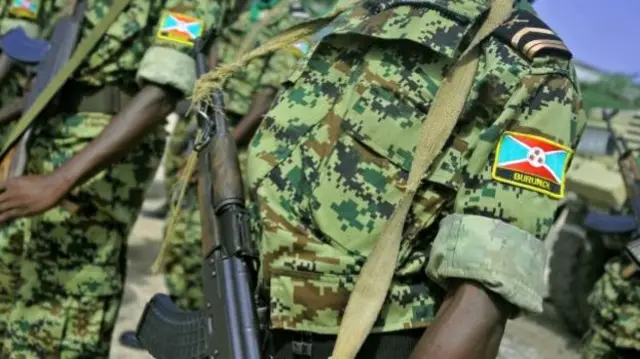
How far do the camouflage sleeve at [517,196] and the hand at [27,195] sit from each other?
4.25ft

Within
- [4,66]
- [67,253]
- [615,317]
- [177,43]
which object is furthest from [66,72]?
[615,317]

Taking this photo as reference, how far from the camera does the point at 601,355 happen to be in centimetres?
424

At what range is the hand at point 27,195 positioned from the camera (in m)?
2.34

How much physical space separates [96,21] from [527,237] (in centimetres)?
177

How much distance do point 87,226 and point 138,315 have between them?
174 centimetres

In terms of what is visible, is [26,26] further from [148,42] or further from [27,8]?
[148,42]

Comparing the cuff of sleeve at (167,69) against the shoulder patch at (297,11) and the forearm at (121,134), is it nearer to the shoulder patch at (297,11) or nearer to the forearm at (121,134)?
the forearm at (121,134)

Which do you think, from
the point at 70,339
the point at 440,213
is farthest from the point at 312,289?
the point at 70,339

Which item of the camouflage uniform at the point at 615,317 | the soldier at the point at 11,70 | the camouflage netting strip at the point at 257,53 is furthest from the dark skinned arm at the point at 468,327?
the camouflage uniform at the point at 615,317

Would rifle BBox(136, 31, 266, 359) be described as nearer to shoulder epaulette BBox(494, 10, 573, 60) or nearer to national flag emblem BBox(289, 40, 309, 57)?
shoulder epaulette BBox(494, 10, 573, 60)

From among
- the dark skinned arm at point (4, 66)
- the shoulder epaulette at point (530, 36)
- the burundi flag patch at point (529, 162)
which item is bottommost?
the dark skinned arm at point (4, 66)

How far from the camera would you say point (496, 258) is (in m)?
1.38

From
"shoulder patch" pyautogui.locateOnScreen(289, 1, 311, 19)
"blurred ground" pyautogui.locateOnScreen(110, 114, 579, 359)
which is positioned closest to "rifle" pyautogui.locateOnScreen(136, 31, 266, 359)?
"blurred ground" pyautogui.locateOnScreen(110, 114, 579, 359)

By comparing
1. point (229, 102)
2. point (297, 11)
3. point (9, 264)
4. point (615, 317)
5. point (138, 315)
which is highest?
point (297, 11)
